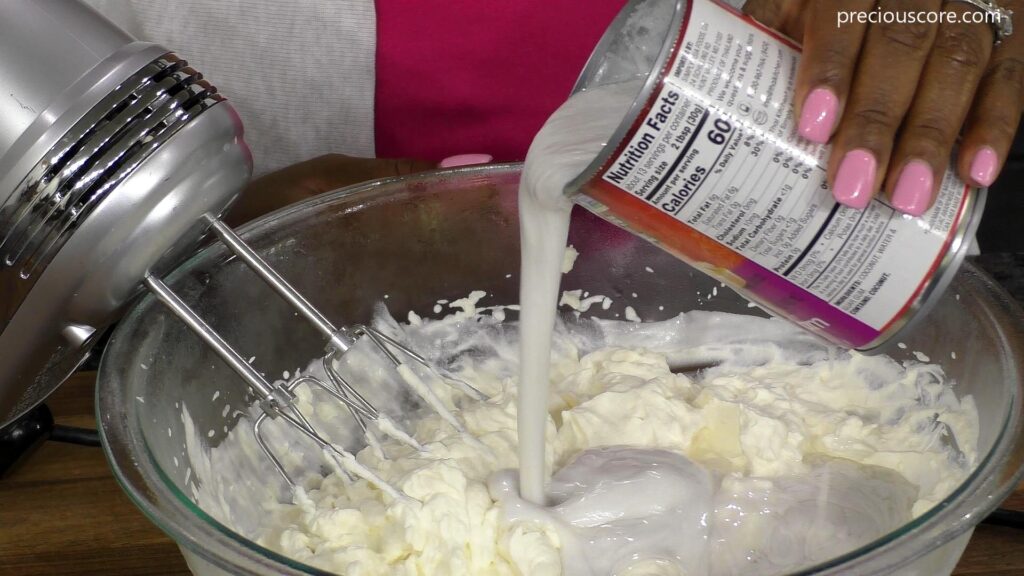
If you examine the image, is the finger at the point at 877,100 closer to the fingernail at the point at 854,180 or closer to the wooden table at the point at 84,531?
the fingernail at the point at 854,180

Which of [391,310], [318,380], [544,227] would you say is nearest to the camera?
[544,227]

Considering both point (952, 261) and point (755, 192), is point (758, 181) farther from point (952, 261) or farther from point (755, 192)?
point (952, 261)

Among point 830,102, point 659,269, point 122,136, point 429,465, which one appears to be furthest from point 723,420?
point 122,136

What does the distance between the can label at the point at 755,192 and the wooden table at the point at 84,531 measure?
1.11 ft

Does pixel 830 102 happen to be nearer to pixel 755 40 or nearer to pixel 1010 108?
pixel 755 40

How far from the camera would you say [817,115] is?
24.2 inches

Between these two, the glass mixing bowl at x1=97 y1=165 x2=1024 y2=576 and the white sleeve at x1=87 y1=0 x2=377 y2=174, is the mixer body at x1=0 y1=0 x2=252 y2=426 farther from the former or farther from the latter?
the white sleeve at x1=87 y1=0 x2=377 y2=174

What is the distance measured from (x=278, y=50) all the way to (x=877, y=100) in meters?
0.78

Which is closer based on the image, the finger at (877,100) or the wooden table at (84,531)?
the finger at (877,100)

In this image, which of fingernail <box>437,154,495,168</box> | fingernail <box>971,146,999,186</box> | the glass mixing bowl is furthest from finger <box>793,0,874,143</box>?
fingernail <box>437,154,495,168</box>

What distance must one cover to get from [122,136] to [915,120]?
0.57m

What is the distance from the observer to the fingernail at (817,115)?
61 centimetres

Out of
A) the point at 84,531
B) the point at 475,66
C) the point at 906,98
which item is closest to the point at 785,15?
the point at 906,98

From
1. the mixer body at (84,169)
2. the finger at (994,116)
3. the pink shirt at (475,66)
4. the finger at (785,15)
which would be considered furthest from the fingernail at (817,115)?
the pink shirt at (475,66)
